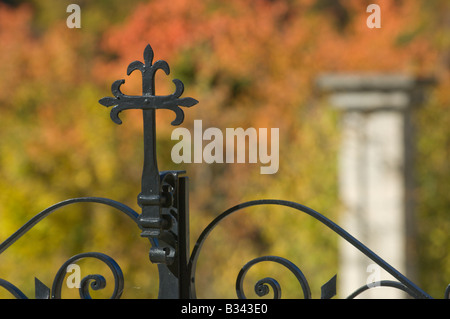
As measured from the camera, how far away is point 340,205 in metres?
5.48

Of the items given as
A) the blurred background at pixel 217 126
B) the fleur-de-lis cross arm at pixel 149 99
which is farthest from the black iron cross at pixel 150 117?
the blurred background at pixel 217 126

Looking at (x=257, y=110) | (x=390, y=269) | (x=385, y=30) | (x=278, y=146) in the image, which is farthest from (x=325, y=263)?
(x=390, y=269)

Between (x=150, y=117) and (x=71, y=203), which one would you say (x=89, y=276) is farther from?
(x=150, y=117)

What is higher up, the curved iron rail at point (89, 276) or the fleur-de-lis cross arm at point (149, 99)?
the fleur-de-lis cross arm at point (149, 99)

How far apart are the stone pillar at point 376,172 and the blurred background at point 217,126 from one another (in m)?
0.67

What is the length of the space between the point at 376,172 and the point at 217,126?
2.69 m

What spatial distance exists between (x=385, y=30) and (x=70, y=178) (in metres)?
4.53

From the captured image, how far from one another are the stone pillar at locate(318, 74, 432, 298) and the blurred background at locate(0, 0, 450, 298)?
0.67 m

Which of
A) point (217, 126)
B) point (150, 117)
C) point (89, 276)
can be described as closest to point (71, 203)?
point (89, 276)

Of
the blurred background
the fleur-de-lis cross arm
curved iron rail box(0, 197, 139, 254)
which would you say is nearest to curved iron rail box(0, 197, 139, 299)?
curved iron rail box(0, 197, 139, 254)

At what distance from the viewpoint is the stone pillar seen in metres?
4.83

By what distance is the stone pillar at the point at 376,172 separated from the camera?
4832 mm

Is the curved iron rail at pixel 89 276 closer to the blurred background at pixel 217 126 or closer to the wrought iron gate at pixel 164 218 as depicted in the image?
the wrought iron gate at pixel 164 218

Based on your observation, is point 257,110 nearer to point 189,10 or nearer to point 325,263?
point 189,10
